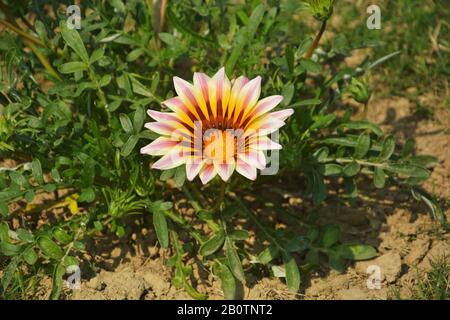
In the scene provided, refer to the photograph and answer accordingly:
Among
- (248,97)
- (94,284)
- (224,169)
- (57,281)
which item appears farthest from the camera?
Result: (94,284)

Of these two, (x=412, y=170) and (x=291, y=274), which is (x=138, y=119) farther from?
(x=412, y=170)

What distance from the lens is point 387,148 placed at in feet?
8.54

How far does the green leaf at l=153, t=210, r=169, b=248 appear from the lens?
2.30m

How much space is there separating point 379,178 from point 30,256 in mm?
1264

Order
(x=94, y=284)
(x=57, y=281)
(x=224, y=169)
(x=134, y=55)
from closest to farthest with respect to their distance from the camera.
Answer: (x=224, y=169)
(x=57, y=281)
(x=94, y=284)
(x=134, y=55)

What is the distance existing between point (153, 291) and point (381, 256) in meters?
0.86

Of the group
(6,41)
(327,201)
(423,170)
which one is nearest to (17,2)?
(6,41)

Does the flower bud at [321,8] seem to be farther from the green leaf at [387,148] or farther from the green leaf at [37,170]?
the green leaf at [37,170]

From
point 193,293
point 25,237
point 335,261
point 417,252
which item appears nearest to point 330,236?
point 335,261

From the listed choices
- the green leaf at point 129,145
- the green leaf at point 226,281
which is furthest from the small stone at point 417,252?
the green leaf at point 129,145

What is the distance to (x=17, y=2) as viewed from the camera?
2.88 metres

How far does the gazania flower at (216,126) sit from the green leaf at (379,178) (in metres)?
0.58

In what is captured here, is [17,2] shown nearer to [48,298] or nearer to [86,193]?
[86,193]

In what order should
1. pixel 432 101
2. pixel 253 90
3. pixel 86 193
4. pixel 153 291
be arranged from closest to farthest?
pixel 253 90, pixel 86 193, pixel 153 291, pixel 432 101
